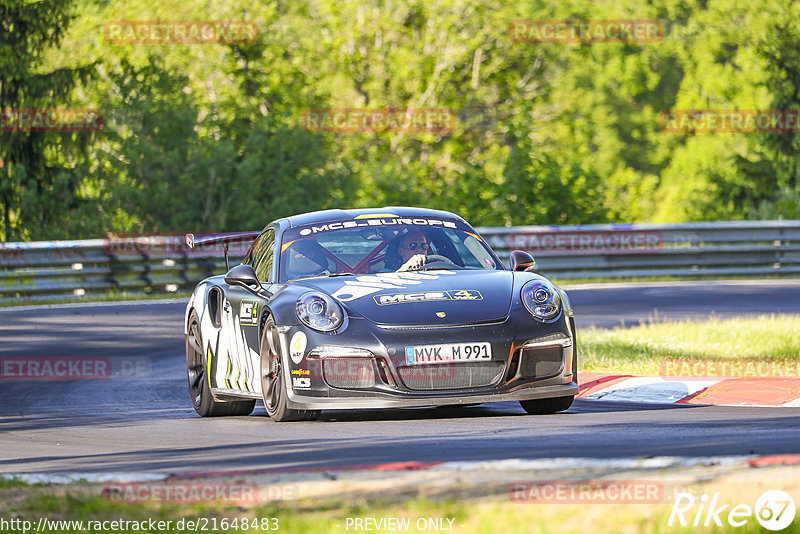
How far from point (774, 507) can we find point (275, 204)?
24.6 metres

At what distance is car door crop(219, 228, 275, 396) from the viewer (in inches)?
366

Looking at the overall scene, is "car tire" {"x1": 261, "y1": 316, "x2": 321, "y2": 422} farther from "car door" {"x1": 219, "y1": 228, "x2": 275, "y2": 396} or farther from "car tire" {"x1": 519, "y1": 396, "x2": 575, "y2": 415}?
"car tire" {"x1": 519, "y1": 396, "x2": 575, "y2": 415}

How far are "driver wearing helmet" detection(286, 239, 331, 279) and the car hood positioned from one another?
236mm

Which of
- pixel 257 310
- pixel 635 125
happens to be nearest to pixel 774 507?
pixel 257 310

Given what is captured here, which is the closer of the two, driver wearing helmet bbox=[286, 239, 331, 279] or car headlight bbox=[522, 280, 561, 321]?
car headlight bbox=[522, 280, 561, 321]

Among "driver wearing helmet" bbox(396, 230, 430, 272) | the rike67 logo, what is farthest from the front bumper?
the rike67 logo

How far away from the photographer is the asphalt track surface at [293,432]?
662cm

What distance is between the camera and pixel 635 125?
68375mm

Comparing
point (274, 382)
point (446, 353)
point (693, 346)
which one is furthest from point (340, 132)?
point (446, 353)

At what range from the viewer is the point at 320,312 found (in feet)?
28.0

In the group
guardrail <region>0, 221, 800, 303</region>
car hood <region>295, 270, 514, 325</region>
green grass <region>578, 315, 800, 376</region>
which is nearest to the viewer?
→ car hood <region>295, 270, 514, 325</region>

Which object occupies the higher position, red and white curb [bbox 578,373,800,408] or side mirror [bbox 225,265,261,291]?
side mirror [bbox 225,265,261,291]

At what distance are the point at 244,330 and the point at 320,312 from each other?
120 centimetres

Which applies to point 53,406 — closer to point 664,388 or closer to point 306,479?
point 664,388
